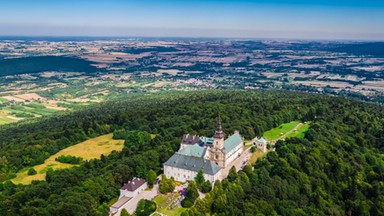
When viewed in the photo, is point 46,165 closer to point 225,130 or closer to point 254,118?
point 225,130

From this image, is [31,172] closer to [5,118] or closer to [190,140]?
[190,140]

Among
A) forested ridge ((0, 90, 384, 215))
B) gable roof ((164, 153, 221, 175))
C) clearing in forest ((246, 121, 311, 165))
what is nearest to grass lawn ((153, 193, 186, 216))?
forested ridge ((0, 90, 384, 215))

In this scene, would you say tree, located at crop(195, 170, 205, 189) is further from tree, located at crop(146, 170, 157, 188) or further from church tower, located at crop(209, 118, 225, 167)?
tree, located at crop(146, 170, 157, 188)

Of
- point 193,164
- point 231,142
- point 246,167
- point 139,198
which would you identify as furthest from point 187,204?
point 231,142

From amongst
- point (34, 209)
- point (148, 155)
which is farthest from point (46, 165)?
point (34, 209)

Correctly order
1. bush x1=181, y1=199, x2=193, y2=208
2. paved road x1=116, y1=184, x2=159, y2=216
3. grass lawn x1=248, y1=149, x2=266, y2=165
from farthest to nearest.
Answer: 1. grass lawn x1=248, y1=149, x2=266, y2=165
2. paved road x1=116, y1=184, x2=159, y2=216
3. bush x1=181, y1=199, x2=193, y2=208

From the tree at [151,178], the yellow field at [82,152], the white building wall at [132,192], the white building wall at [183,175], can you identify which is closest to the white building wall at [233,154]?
the white building wall at [183,175]
